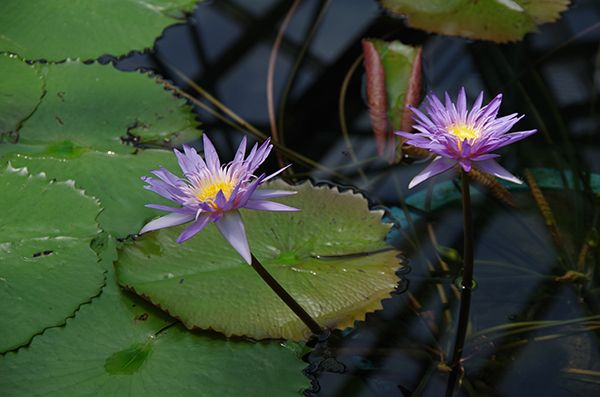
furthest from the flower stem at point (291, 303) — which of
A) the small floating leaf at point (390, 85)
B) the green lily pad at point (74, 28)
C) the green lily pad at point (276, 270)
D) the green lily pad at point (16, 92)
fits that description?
the green lily pad at point (74, 28)

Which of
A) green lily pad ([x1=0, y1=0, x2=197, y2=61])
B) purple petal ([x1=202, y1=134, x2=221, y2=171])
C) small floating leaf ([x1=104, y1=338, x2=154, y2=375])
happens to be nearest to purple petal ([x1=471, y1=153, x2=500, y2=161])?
purple petal ([x1=202, y1=134, x2=221, y2=171])

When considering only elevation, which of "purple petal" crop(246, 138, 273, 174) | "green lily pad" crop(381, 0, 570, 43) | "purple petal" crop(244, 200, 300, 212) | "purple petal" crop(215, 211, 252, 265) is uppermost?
"green lily pad" crop(381, 0, 570, 43)

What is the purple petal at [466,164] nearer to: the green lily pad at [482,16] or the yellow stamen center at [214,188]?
the yellow stamen center at [214,188]

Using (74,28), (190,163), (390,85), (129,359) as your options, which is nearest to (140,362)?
(129,359)

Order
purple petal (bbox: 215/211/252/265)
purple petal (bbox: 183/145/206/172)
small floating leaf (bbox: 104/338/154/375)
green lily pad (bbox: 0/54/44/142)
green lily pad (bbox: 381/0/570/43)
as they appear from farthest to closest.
Result: green lily pad (bbox: 381/0/570/43) → green lily pad (bbox: 0/54/44/142) → small floating leaf (bbox: 104/338/154/375) → purple petal (bbox: 183/145/206/172) → purple petal (bbox: 215/211/252/265)

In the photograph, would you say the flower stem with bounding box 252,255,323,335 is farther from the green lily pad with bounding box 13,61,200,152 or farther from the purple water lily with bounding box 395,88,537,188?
the green lily pad with bounding box 13,61,200,152
